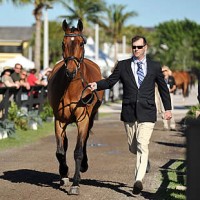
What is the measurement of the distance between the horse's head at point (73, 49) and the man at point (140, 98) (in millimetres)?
579

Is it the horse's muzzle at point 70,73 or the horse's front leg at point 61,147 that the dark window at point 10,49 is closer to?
the horse's front leg at point 61,147

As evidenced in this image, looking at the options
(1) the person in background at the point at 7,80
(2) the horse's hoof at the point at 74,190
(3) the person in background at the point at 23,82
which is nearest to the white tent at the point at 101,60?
(3) the person in background at the point at 23,82

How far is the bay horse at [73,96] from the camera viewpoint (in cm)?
992

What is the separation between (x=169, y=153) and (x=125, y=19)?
6282 centimetres

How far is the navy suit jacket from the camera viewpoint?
9.48 meters

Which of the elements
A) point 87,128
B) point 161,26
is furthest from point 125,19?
point 87,128

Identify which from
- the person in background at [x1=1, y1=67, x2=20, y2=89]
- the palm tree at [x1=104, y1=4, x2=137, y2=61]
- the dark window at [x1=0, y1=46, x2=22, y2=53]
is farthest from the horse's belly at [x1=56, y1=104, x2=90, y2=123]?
the dark window at [x1=0, y1=46, x2=22, y2=53]

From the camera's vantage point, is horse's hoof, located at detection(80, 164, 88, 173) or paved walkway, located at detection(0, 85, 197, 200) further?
horse's hoof, located at detection(80, 164, 88, 173)

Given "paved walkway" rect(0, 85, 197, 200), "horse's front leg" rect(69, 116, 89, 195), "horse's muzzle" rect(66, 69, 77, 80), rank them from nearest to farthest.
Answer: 1. "paved walkway" rect(0, 85, 197, 200)
2. "horse's muzzle" rect(66, 69, 77, 80)
3. "horse's front leg" rect(69, 116, 89, 195)

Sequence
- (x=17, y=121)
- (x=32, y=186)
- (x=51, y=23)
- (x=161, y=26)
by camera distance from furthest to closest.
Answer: (x=161, y=26), (x=51, y=23), (x=17, y=121), (x=32, y=186)

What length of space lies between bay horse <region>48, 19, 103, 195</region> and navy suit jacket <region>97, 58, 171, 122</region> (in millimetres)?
701

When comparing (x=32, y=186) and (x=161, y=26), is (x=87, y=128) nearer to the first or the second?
(x=32, y=186)

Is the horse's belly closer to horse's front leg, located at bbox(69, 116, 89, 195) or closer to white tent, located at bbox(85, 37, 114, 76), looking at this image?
horse's front leg, located at bbox(69, 116, 89, 195)

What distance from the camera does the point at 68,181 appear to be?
10430 millimetres
